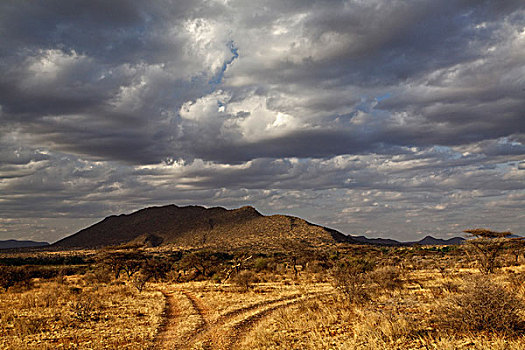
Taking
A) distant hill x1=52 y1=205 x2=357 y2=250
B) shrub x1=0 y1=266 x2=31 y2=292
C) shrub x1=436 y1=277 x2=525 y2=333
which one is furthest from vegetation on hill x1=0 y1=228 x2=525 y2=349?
distant hill x1=52 y1=205 x2=357 y2=250

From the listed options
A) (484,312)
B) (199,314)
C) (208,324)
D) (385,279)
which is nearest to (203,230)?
(385,279)

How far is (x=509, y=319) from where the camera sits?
38.0 feet

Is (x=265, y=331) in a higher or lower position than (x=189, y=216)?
lower

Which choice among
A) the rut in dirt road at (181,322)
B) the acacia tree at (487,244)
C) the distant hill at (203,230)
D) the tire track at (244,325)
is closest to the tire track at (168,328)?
the rut in dirt road at (181,322)

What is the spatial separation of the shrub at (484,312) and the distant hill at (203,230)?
7350 centimetres

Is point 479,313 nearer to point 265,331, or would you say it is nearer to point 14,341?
point 265,331

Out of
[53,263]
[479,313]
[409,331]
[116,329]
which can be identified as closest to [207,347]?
[116,329]

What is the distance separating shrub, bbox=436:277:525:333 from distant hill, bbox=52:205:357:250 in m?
73.5

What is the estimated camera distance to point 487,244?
34.2 m

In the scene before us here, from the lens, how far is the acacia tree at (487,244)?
111 ft

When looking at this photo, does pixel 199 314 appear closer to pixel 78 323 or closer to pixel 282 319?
pixel 282 319

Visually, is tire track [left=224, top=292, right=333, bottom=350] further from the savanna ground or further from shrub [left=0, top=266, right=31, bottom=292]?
shrub [left=0, top=266, right=31, bottom=292]

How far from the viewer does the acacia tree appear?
33875 millimetres

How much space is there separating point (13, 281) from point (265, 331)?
27990 millimetres
